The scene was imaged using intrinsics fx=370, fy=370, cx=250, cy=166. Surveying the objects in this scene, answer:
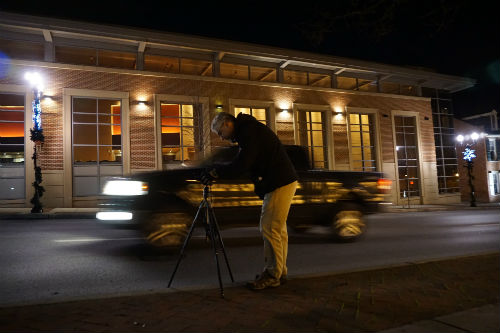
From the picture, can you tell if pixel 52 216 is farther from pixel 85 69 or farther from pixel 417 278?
pixel 417 278

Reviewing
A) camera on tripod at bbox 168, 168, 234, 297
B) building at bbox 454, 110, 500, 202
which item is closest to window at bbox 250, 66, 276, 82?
camera on tripod at bbox 168, 168, 234, 297

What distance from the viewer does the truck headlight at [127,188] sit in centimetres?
613

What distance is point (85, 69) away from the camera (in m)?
19.3

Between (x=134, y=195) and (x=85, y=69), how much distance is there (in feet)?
51.9

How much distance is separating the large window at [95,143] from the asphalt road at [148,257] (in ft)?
34.1

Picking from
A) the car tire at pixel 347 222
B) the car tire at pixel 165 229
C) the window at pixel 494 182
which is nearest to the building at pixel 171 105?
the window at pixel 494 182

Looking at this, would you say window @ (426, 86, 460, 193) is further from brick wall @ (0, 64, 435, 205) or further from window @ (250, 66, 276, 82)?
window @ (250, 66, 276, 82)

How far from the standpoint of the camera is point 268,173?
4.01 m

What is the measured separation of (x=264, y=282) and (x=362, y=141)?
25316 mm

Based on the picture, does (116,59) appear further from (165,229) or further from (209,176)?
(209,176)

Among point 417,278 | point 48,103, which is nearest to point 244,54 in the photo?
point 48,103

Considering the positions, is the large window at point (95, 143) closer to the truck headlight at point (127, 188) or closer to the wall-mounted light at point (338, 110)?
the truck headlight at point (127, 188)

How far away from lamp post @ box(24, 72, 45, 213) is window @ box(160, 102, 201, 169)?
621 centimetres

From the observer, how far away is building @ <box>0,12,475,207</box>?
18.5m
